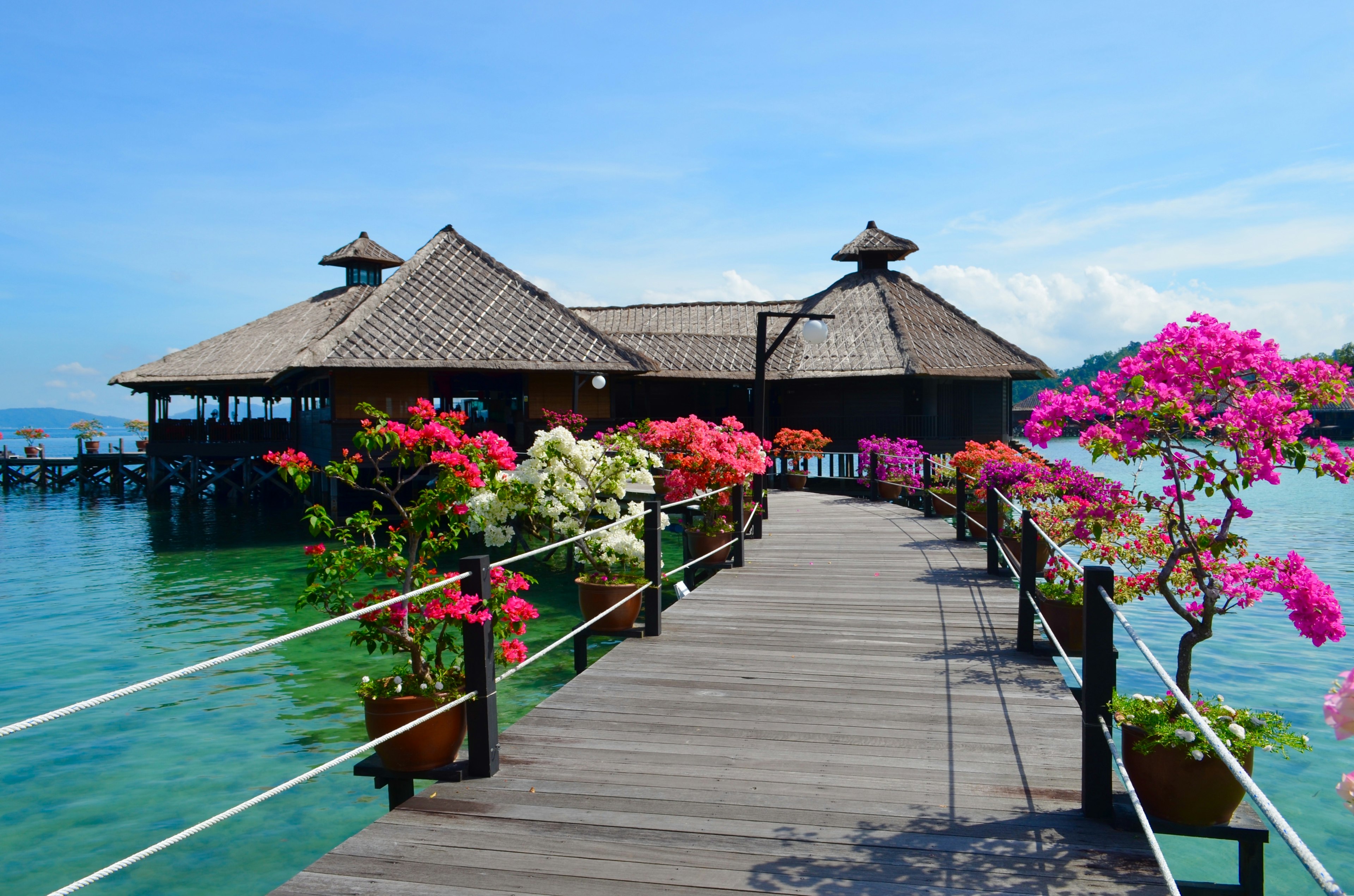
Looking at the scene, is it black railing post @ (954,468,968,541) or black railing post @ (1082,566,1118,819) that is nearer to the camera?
black railing post @ (1082,566,1118,819)

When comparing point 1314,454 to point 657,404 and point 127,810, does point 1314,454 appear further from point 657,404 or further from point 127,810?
point 657,404

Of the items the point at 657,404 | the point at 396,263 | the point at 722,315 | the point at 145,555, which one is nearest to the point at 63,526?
the point at 145,555

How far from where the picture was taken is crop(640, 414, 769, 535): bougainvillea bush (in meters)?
11.2

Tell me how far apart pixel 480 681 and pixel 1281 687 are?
1121cm

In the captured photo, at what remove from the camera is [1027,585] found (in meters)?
6.55

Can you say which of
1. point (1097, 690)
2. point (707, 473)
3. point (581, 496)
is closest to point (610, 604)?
point (581, 496)

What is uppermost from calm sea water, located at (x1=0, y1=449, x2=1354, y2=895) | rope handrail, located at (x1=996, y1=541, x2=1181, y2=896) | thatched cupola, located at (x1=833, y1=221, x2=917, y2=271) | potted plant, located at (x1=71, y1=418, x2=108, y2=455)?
thatched cupola, located at (x1=833, y1=221, x2=917, y2=271)

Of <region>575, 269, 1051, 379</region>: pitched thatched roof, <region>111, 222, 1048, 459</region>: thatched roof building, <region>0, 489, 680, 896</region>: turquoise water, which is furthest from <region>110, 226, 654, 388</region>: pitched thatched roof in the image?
<region>0, 489, 680, 896</region>: turquoise water

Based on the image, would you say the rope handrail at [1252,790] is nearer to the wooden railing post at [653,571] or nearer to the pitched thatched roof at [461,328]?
the wooden railing post at [653,571]

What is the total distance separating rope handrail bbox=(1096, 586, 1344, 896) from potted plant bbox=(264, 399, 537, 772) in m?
2.88

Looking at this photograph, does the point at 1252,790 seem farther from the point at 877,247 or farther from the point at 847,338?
the point at 877,247

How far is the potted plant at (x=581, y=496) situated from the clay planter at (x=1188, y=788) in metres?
5.57

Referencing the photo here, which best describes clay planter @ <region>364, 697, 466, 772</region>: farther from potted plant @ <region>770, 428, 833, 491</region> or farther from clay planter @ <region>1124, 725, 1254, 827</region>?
potted plant @ <region>770, 428, 833, 491</region>

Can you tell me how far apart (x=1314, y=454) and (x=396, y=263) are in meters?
34.4
